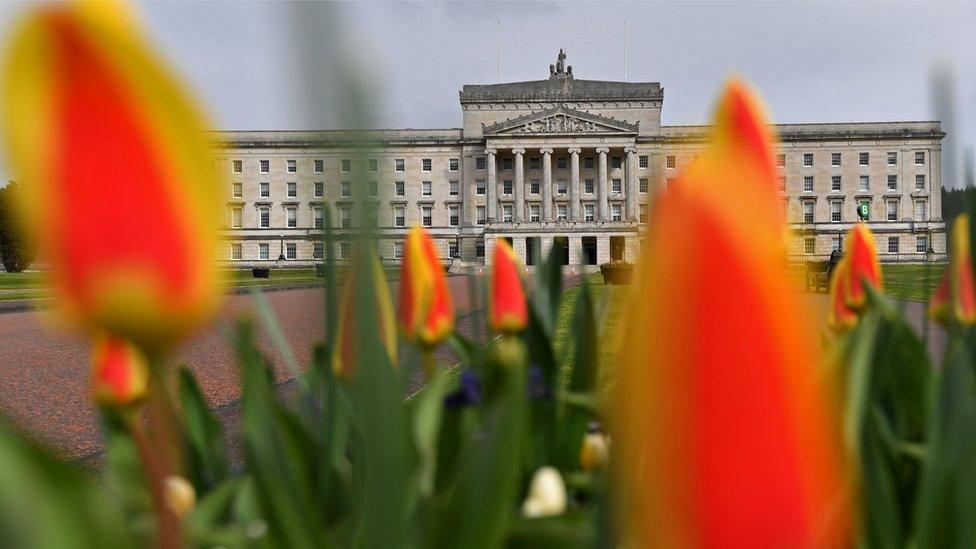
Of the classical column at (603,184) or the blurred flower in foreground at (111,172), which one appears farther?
the classical column at (603,184)

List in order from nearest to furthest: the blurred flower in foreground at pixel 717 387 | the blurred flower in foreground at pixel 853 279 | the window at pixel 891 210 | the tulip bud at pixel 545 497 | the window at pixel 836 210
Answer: the blurred flower in foreground at pixel 717 387
the tulip bud at pixel 545 497
the blurred flower in foreground at pixel 853 279
the window at pixel 891 210
the window at pixel 836 210

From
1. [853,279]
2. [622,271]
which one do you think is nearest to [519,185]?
[853,279]

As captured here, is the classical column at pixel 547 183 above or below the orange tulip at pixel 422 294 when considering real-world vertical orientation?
above

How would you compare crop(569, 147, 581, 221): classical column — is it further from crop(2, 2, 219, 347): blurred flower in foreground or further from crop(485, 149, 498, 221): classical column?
crop(2, 2, 219, 347): blurred flower in foreground

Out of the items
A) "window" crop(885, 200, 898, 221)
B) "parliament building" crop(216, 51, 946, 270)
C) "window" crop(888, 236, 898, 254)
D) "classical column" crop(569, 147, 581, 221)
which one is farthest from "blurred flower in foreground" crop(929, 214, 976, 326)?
"window" crop(885, 200, 898, 221)

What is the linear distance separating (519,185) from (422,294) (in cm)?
2839

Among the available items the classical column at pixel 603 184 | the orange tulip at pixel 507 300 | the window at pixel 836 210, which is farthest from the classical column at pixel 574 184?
the orange tulip at pixel 507 300

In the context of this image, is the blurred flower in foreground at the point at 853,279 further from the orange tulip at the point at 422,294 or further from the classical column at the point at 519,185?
the classical column at the point at 519,185

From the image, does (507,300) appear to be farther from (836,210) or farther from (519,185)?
(836,210)

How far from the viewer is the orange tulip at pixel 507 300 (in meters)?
0.59

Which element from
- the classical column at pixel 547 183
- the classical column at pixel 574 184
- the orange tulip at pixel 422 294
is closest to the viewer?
the orange tulip at pixel 422 294

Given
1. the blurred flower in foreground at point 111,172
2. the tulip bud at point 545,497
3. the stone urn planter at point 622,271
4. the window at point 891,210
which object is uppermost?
the window at point 891,210

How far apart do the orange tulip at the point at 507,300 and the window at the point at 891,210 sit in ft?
109

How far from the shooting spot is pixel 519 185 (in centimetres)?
2864
